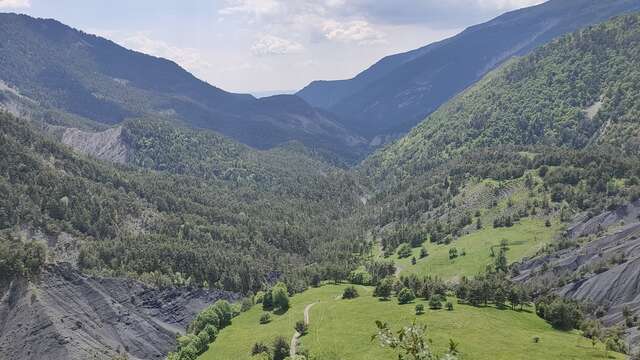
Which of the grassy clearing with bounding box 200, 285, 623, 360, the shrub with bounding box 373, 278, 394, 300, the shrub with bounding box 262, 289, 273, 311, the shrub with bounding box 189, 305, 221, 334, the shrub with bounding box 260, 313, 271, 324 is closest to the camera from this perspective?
the grassy clearing with bounding box 200, 285, 623, 360

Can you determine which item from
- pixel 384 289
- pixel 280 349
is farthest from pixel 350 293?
pixel 280 349

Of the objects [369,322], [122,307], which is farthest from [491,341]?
[122,307]

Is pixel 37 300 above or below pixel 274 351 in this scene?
above

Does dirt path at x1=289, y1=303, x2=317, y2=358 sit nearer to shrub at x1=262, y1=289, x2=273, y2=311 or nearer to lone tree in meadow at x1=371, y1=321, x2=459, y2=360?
shrub at x1=262, y1=289, x2=273, y2=311

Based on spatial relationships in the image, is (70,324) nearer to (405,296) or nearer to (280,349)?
(280,349)

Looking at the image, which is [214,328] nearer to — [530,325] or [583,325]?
[530,325]

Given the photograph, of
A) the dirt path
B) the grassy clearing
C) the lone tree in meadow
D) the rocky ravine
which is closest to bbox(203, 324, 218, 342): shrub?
the grassy clearing
